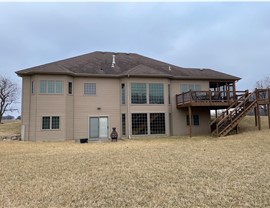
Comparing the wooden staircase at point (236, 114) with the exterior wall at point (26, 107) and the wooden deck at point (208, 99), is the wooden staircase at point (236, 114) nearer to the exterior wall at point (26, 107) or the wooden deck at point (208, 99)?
the wooden deck at point (208, 99)

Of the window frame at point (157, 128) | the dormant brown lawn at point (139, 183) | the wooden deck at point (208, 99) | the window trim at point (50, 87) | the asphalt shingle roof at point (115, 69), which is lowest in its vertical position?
the dormant brown lawn at point (139, 183)

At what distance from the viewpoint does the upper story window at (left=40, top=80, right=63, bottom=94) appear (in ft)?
53.3

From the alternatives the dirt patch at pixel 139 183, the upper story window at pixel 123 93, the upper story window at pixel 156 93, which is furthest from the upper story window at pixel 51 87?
the dirt patch at pixel 139 183

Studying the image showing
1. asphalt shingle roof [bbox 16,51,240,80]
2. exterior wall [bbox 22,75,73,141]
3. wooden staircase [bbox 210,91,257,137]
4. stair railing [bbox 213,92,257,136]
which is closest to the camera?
wooden staircase [bbox 210,91,257,137]

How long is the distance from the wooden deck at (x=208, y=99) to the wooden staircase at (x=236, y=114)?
1.67ft

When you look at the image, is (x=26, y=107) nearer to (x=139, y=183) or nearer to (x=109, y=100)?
(x=109, y=100)

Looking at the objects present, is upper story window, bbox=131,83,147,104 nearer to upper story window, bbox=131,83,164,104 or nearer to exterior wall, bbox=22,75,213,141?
upper story window, bbox=131,83,164,104

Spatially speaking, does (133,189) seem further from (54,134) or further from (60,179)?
(54,134)

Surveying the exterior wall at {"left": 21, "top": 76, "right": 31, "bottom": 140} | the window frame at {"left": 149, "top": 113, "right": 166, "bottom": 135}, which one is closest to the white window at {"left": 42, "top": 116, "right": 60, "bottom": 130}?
the exterior wall at {"left": 21, "top": 76, "right": 31, "bottom": 140}

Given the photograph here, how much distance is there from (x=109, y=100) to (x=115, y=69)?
2.91 metres

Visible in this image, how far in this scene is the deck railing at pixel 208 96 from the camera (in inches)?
641

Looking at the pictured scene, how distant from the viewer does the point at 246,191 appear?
4480 mm

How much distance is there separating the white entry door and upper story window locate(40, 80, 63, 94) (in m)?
3.45

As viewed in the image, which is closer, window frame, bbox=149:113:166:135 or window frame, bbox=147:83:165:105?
window frame, bbox=149:113:166:135
